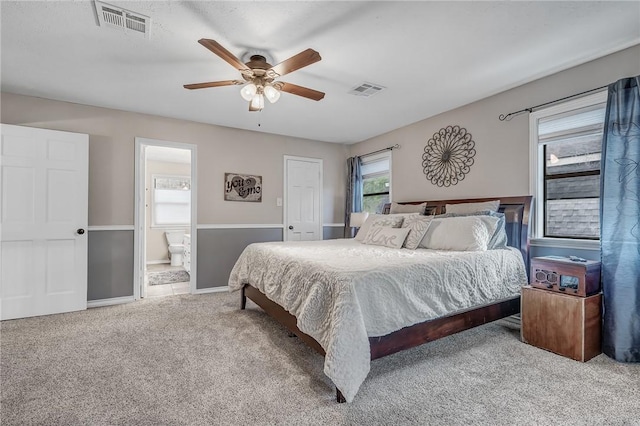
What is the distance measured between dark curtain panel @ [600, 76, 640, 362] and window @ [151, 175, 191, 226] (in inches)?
261

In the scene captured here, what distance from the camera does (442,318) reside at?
2.25 meters

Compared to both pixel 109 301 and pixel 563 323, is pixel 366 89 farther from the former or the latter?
pixel 109 301

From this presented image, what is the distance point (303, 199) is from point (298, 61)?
3252 millimetres

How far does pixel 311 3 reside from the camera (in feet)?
6.19

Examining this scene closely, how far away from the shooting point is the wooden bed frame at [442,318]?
6.45 ft

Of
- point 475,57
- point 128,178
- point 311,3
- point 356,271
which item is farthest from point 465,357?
point 128,178

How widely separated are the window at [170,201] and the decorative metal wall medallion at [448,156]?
5092 mm

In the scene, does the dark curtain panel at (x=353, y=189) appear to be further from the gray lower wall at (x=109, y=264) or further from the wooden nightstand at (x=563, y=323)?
the gray lower wall at (x=109, y=264)

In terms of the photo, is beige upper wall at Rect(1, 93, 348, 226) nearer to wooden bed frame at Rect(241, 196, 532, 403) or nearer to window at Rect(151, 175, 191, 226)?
wooden bed frame at Rect(241, 196, 532, 403)

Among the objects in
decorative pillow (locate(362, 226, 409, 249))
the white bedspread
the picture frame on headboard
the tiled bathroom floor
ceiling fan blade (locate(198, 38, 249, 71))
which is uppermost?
ceiling fan blade (locate(198, 38, 249, 71))

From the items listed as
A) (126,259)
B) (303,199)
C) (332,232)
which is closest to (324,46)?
(303,199)

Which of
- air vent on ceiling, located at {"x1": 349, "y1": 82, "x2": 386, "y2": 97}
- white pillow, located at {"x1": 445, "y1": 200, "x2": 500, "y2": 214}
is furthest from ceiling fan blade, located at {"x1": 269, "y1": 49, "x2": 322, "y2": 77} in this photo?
white pillow, located at {"x1": 445, "y1": 200, "x2": 500, "y2": 214}

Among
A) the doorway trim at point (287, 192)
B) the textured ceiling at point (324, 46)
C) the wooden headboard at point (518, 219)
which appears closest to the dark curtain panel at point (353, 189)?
the doorway trim at point (287, 192)

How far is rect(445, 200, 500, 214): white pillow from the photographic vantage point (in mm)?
3104
